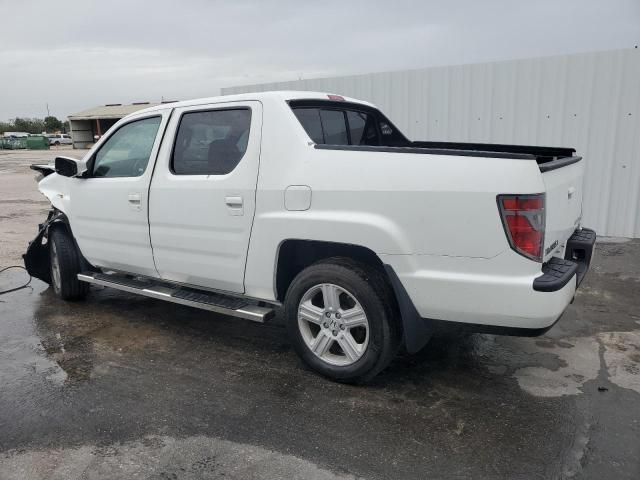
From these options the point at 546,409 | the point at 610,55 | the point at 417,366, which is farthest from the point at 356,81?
the point at 546,409

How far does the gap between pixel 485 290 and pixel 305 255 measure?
1.28 meters

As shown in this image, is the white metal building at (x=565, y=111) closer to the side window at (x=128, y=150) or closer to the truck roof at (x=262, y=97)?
the truck roof at (x=262, y=97)

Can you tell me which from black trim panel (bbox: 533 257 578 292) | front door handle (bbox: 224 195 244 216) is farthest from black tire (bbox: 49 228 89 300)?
black trim panel (bbox: 533 257 578 292)

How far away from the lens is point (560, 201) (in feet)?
10.6

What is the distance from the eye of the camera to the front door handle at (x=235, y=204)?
144 inches

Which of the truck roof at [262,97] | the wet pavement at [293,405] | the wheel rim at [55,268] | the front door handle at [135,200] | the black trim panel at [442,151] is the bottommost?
the wet pavement at [293,405]

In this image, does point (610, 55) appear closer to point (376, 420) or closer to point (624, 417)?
point (624, 417)

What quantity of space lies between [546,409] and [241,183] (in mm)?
2357

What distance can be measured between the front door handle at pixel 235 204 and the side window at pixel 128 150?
104 centimetres

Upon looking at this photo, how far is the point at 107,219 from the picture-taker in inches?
185

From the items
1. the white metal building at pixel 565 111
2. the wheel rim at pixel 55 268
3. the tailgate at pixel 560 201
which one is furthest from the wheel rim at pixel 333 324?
the white metal building at pixel 565 111

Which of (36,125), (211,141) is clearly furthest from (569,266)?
(36,125)

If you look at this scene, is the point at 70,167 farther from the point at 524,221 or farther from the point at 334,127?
the point at 524,221

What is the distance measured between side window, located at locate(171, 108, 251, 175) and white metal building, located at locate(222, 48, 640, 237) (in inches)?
217
